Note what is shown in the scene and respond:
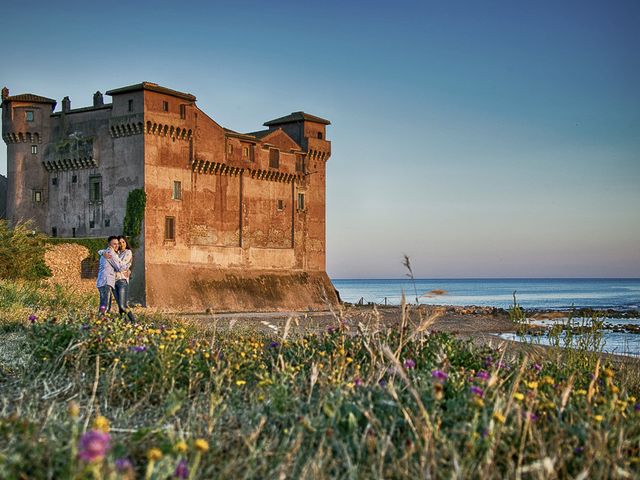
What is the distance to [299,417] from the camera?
205 inches

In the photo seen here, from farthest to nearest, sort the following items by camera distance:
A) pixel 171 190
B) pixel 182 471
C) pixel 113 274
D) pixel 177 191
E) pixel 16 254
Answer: pixel 177 191 → pixel 171 190 → pixel 16 254 → pixel 113 274 → pixel 182 471

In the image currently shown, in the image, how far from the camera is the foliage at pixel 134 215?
3519 cm

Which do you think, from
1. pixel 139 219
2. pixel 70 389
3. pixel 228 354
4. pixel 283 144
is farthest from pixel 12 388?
pixel 283 144

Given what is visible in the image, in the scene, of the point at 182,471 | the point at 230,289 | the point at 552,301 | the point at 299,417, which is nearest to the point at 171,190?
the point at 230,289

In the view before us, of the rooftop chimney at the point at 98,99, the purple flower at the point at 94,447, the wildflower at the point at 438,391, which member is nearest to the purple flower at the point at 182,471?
the purple flower at the point at 94,447

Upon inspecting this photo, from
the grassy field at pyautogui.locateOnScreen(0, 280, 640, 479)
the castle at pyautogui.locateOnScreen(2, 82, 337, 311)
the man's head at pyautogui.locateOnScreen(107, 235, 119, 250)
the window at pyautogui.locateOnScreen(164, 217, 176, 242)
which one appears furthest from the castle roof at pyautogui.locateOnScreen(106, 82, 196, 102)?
the grassy field at pyautogui.locateOnScreen(0, 280, 640, 479)

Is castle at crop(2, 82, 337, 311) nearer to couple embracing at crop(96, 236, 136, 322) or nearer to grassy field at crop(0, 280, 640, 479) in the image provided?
couple embracing at crop(96, 236, 136, 322)

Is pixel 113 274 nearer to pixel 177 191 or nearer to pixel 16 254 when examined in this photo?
pixel 16 254

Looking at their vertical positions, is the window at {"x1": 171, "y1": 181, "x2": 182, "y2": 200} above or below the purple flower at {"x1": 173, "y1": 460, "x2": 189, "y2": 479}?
above

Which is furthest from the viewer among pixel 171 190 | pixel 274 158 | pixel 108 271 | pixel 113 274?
pixel 274 158

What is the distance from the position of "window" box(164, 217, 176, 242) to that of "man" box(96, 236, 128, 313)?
20629 millimetres

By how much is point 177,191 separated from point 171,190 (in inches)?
19.2

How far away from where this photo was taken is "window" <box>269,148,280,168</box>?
43250 mm

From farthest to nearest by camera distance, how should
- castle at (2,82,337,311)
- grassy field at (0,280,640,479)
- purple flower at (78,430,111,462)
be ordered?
castle at (2,82,337,311) → grassy field at (0,280,640,479) → purple flower at (78,430,111,462)
